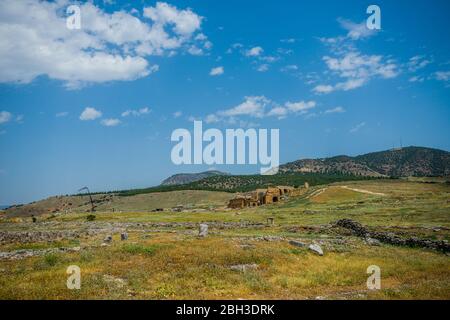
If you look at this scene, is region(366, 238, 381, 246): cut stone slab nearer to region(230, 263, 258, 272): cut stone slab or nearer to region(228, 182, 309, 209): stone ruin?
region(230, 263, 258, 272): cut stone slab

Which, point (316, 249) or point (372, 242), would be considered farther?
point (372, 242)

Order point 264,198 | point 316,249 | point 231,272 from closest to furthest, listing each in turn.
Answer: point 231,272
point 316,249
point 264,198

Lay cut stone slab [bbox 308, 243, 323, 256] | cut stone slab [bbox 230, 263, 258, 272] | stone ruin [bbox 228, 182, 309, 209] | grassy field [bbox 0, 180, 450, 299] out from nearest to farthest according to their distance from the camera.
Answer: grassy field [bbox 0, 180, 450, 299], cut stone slab [bbox 230, 263, 258, 272], cut stone slab [bbox 308, 243, 323, 256], stone ruin [bbox 228, 182, 309, 209]

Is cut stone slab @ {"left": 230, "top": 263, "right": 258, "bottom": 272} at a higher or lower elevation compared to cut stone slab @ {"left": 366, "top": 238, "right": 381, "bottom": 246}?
higher

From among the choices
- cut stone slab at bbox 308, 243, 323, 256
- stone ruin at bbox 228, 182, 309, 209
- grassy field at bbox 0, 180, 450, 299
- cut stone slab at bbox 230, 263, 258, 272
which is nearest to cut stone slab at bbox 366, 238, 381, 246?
grassy field at bbox 0, 180, 450, 299

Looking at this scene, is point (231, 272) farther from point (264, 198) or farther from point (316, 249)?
point (264, 198)

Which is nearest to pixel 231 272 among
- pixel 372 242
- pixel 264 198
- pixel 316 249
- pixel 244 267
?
pixel 244 267

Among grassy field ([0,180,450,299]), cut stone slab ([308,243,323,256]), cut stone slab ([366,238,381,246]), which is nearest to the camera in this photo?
grassy field ([0,180,450,299])

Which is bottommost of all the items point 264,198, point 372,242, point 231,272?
point 264,198

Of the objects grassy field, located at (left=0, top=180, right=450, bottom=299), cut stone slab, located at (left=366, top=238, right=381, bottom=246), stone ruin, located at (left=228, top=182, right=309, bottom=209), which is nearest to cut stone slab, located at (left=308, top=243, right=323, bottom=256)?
grassy field, located at (left=0, top=180, right=450, bottom=299)

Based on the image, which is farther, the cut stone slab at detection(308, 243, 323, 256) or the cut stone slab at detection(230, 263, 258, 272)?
the cut stone slab at detection(308, 243, 323, 256)
